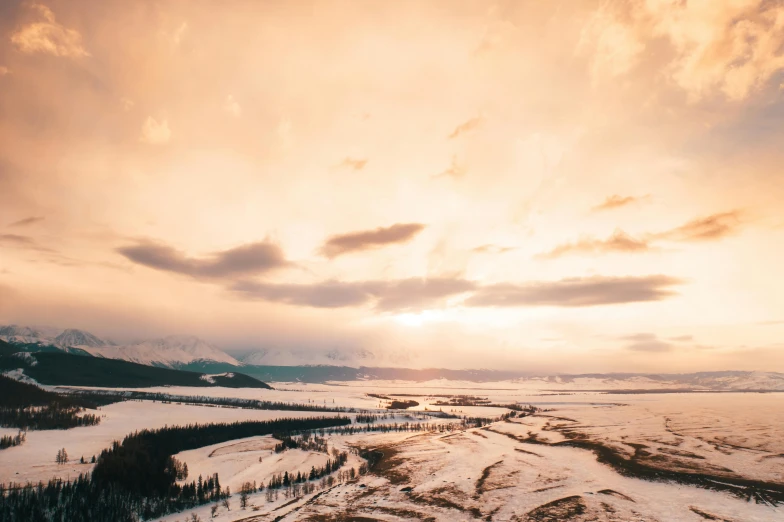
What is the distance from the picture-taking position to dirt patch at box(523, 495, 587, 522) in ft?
235

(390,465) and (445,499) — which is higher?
(445,499)

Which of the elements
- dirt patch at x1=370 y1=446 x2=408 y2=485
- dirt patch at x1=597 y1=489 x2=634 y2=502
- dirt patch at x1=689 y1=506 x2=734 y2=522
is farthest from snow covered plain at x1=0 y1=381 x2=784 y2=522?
dirt patch at x1=370 y1=446 x2=408 y2=485

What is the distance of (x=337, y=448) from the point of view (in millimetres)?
172125

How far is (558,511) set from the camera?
74.6m

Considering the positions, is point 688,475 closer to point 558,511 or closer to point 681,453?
point 681,453

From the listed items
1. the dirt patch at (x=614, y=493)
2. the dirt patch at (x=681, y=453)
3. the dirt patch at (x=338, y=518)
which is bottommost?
the dirt patch at (x=338, y=518)

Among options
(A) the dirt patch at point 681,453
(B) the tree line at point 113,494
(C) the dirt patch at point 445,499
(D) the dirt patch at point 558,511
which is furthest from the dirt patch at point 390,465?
(A) the dirt patch at point 681,453

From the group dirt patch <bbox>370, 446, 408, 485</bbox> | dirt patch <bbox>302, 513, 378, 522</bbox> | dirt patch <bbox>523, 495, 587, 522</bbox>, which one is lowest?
dirt patch <bbox>370, 446, 408, 485</bbox>

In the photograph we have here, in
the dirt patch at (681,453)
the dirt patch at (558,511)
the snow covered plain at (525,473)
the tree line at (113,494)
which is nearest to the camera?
the dirt patch at (558,511)

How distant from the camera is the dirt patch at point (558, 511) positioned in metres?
71.8

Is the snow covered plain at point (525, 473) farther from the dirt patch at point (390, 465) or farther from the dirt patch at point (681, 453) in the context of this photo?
the dirt patch at point (390, 465)

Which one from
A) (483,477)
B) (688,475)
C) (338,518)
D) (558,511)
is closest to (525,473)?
(483,477)

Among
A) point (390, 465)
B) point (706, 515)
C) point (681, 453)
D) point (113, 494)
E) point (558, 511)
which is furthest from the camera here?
point (390, 465)

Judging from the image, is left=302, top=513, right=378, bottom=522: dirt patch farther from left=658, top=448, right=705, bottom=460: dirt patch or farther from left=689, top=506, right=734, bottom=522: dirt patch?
left=658, top=448, right=705, bottom=460: dirt patch
